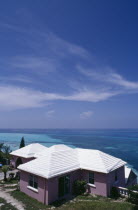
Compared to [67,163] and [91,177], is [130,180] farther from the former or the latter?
[67,163]

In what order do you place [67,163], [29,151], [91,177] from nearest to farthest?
[67,163]
[91,177]
[29,151]

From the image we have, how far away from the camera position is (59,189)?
608 inches

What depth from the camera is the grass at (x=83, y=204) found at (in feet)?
42.6

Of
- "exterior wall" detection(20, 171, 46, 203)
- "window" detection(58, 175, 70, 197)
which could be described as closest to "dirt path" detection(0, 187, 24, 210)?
"exterior wall" detection(20, 171, 46, 203)

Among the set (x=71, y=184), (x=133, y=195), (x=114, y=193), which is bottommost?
(x=114, y=193)

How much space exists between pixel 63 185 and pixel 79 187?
75.9 inches

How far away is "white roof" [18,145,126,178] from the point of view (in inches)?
593

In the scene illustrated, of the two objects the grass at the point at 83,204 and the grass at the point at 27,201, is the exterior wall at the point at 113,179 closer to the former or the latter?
the grass at the point at 83,204

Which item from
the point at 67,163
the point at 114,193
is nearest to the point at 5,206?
the point at 67,163

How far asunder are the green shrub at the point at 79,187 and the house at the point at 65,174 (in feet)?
1.43

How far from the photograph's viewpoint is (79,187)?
16531 millimetres

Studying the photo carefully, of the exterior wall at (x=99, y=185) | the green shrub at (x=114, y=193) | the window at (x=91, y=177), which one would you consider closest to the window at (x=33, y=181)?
the exterior wall at (x=99, y=185)

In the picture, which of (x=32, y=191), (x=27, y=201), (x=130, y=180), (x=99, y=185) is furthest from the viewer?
(x=130, y=180)

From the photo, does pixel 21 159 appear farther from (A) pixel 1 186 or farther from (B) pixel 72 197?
(B) pixel 72 197
